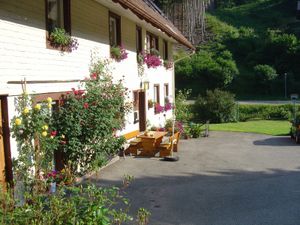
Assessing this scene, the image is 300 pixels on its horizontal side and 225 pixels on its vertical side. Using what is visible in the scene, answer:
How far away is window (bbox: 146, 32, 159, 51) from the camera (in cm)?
1723

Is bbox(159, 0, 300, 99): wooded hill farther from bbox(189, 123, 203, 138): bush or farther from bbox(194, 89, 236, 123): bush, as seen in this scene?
bbox(189, 123, 203, 138): bush

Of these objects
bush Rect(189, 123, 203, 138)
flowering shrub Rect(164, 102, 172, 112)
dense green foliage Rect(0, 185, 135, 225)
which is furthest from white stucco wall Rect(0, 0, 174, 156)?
flowering shrub Rect(164, 102, 172, 112)

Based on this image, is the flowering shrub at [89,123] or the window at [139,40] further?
the window at [139,40]

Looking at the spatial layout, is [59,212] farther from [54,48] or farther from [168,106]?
[168,106]

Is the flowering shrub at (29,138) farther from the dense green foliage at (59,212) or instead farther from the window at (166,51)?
the window at (166,51)

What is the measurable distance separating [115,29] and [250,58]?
125ft

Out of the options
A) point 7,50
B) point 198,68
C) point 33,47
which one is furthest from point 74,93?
point 198,68

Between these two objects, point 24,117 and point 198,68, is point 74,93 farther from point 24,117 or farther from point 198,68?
point 198,68

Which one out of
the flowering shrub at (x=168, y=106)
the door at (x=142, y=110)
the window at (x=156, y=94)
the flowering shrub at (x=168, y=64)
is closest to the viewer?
the door at (x=142, y=110)

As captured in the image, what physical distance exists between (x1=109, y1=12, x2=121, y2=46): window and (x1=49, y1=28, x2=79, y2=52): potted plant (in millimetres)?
3464

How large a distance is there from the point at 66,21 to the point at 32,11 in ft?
4.96

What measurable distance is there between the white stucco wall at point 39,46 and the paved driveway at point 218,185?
8.37ft

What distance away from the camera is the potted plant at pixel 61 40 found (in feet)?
28.0

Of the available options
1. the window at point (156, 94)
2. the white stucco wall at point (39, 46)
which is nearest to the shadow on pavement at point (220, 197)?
the white stucco wall at point (39, 46)
